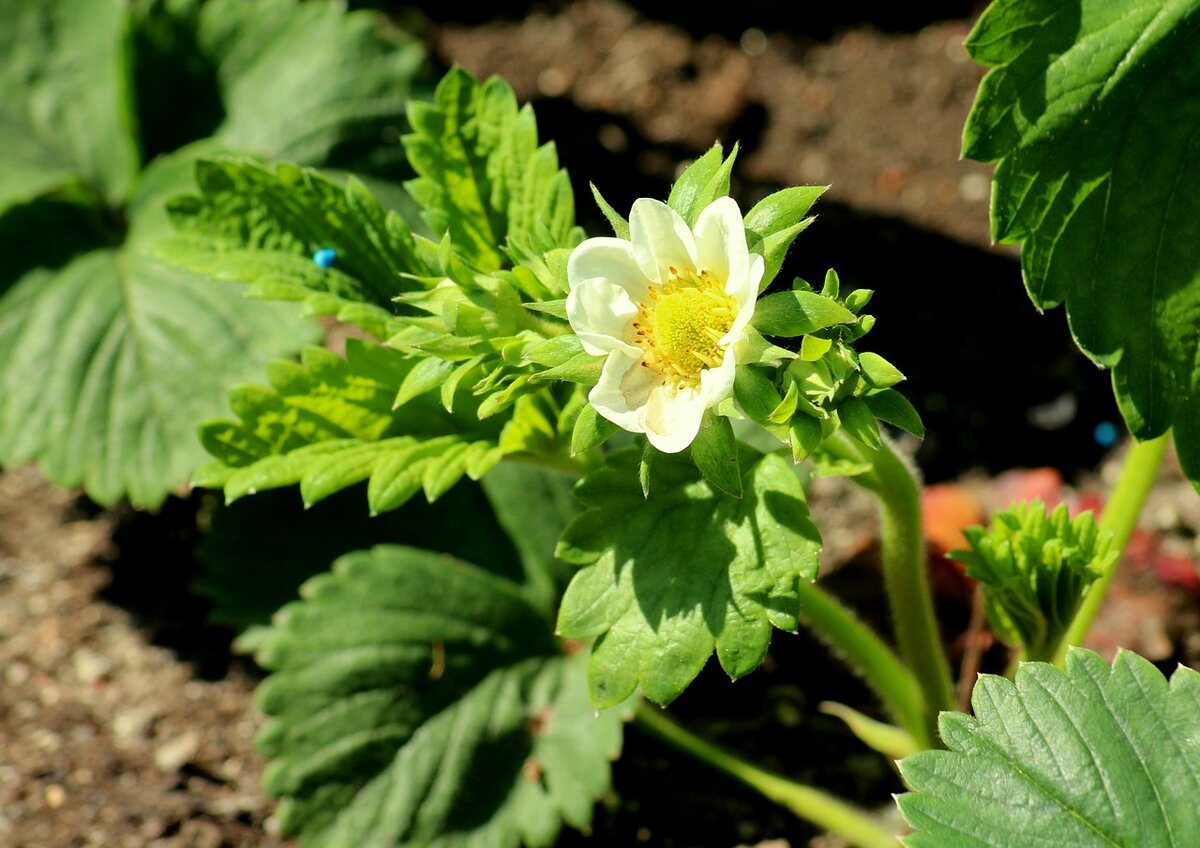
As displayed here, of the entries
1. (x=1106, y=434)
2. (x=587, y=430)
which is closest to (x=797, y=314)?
(x=587, y=430)

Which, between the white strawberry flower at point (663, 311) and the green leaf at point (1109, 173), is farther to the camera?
the green leaf at point (1109, 173)

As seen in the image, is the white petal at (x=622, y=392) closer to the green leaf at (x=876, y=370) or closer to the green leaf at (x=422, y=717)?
the green leaf at (x=876, y=370)

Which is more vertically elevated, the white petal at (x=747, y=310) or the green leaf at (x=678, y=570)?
the white petal at (x=747, y=310)

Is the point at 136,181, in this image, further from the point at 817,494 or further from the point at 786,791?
the point at 786,791

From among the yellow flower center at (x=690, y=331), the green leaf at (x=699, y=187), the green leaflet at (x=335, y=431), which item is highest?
the green leaf at (x=699, y=187)

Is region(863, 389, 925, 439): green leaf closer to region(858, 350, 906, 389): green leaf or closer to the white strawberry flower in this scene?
region(858, 350, 906, 389): green leaf

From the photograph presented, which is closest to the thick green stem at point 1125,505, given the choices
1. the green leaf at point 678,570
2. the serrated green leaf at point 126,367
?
the green leaf at point 678,570

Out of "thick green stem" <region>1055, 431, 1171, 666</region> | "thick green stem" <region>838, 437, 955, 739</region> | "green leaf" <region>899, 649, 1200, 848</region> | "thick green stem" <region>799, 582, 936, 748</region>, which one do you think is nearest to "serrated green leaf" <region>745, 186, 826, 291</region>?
"thick green stem" <region>838, 437, 955, 739</region>
